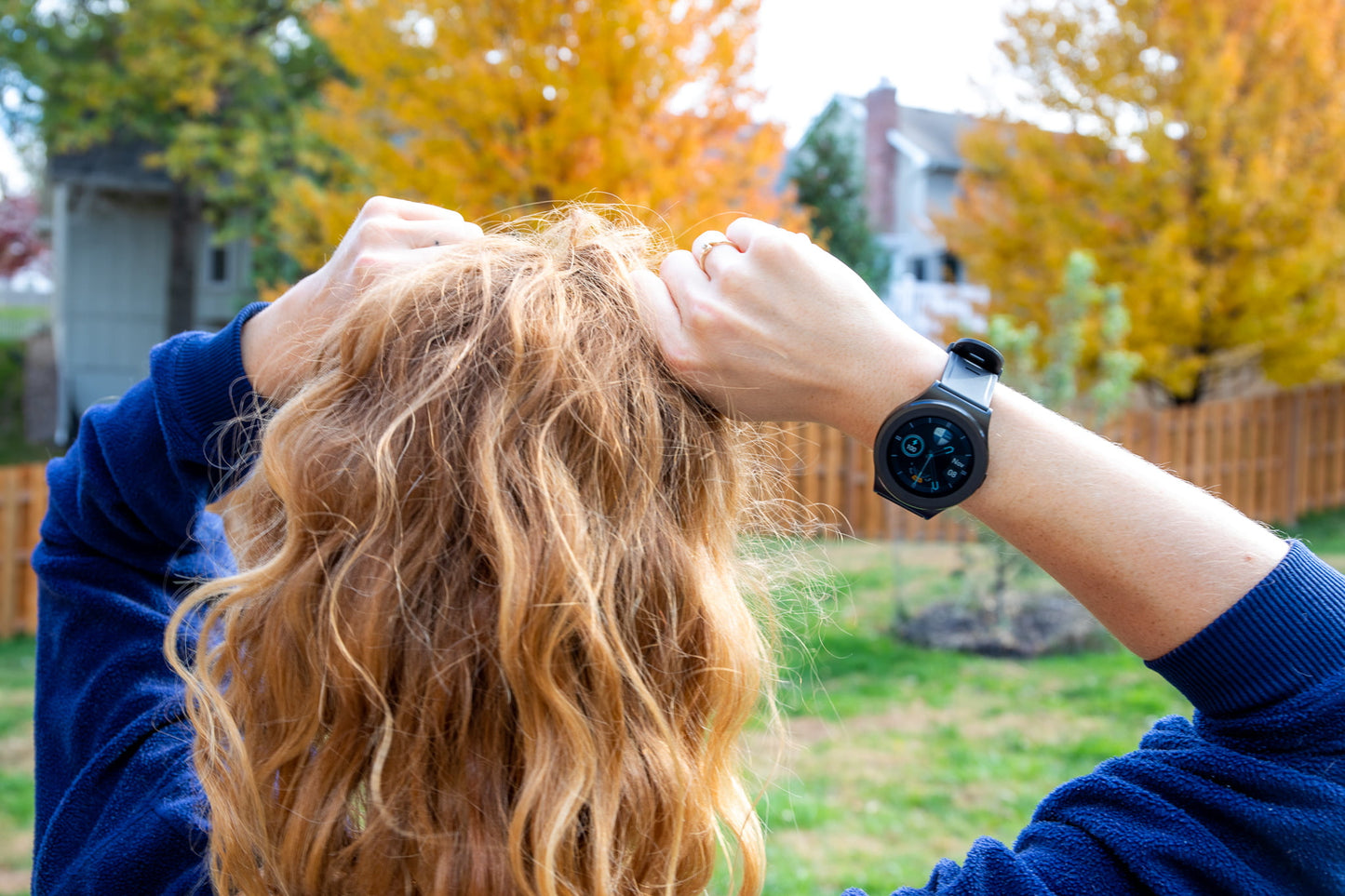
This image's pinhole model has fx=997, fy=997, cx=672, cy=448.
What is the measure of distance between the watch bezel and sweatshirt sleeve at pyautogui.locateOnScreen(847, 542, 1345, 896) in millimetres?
249

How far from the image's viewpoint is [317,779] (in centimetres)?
98

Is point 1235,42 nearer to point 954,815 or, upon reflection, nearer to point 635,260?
point 954,815

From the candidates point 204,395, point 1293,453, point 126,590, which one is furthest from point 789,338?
point 1293,453

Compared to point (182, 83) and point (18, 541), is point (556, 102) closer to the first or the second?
point (18, 541)

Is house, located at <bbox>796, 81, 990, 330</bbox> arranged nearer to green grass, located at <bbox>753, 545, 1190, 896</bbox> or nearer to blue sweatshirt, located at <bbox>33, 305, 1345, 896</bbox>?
green grass, located at <bbox>753, 545, 1190, 896</bbox>

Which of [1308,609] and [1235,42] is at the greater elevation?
[1235,42]

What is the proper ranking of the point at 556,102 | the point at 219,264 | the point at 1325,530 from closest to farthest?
the point at 556,102 → the point at 1325,530 → the point at 219,264

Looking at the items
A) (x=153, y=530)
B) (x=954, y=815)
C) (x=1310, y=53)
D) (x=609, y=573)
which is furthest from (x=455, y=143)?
(x=1310, y=53)

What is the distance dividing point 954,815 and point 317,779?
3.71 m

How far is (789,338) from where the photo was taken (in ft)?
3.36

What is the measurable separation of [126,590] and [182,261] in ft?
52.3

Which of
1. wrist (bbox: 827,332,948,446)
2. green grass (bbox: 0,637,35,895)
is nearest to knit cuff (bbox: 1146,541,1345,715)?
wrist (bbox: 827,332,948,446)

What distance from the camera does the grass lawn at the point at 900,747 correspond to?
12.6 feet

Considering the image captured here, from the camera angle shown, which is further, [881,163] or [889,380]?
[881,163]
